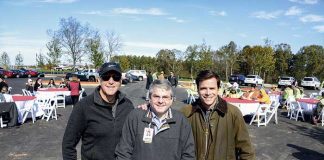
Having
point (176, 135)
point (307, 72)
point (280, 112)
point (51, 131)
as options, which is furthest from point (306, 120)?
point (307, 72)

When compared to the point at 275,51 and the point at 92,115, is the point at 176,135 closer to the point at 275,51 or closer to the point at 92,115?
the point at 92,115

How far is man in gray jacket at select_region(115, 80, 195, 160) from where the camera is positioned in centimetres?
232

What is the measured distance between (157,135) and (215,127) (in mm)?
599

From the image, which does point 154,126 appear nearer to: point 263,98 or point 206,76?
point 206,76

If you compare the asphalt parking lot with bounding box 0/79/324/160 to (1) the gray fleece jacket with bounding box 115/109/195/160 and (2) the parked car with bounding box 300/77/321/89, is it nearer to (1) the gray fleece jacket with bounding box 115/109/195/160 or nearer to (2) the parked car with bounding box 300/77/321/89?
(1) the gray fleece jacket with bounding box 115/109/195/160

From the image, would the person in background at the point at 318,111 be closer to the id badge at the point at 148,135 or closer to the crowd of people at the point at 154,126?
the crowd of people at the point at 154,126

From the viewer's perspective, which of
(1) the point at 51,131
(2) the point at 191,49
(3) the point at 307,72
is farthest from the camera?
(2) the point at 191,49

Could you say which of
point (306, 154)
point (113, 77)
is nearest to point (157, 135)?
point (113, 77)

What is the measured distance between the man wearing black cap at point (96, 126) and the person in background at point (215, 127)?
2.09 ft

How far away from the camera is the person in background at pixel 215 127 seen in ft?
8.79

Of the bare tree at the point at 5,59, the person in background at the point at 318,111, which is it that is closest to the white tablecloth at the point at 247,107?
the person in background at the point at 318,111

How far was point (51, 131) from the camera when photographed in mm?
9531

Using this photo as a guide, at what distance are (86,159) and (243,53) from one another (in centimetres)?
5006

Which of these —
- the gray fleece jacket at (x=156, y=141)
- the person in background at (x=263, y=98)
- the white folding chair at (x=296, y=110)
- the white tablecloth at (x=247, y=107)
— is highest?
the gray fleece jacket at (x=156, y=141)
